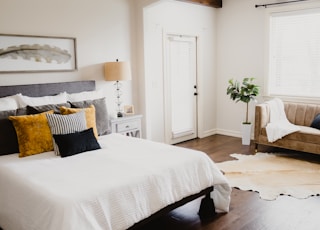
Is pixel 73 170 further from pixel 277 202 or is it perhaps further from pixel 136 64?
pixel 136 64

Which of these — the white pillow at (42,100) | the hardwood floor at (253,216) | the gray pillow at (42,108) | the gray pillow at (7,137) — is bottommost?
the hardwood floor at (253,216)

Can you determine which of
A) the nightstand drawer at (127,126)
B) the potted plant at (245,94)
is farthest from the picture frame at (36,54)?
the potted plant at (245,94)

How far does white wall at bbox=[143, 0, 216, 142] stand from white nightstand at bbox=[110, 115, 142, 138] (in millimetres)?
540

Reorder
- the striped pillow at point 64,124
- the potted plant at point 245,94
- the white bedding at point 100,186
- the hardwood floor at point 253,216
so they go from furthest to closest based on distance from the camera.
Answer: the potted plant at point 245,94 → the striped pillow at point 64,124 → the hardwood floor at point 253,216 → the white bedding at point 100,186

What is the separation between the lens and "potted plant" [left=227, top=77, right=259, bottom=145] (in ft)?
18.7

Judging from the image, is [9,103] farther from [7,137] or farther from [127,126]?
[127,126]

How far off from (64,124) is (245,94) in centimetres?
353

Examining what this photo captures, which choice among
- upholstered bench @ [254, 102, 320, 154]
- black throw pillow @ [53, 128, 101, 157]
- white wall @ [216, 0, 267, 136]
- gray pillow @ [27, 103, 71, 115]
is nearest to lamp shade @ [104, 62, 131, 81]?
gray pillow @ [27, 103, 71, 115]

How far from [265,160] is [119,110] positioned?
2.33 meters

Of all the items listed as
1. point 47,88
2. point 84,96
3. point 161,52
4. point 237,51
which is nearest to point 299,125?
point 237,51

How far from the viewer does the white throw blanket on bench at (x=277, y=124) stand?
4926 mm

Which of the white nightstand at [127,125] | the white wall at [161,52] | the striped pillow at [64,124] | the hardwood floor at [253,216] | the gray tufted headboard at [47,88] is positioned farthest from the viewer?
the white wall at [161,52]

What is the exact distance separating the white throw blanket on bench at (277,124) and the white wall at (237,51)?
669 millimetres

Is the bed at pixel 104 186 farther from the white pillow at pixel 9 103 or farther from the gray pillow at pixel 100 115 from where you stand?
the gray pillow at pixel 100 115
